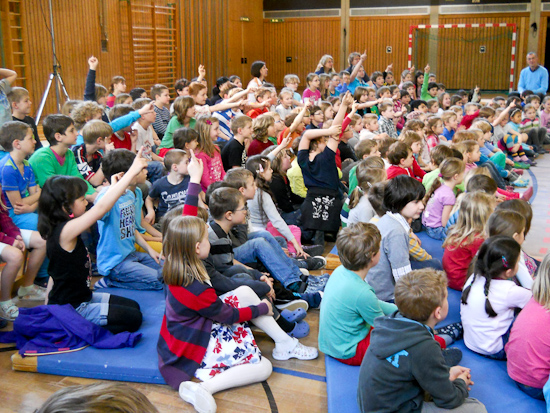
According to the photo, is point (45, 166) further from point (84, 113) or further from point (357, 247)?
point (357, 247)

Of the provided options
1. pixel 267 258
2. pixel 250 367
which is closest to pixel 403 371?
pixel 250 367

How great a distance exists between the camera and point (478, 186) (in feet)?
15.4

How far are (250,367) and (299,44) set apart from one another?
1614 centimetres

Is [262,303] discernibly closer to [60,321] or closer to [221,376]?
[221,376]

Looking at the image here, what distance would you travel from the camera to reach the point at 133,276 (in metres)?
3.94

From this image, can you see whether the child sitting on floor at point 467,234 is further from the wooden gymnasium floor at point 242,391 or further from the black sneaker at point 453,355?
the wooden gymnasium floor at point 242,391

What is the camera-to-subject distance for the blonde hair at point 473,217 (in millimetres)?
3818

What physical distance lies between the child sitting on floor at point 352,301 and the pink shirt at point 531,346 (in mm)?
649

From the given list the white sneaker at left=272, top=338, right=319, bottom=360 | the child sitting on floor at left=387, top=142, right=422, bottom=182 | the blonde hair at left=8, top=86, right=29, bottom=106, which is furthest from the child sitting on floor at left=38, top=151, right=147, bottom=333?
the child sitting on floor at left=387, top=142, right=422, bottom=182

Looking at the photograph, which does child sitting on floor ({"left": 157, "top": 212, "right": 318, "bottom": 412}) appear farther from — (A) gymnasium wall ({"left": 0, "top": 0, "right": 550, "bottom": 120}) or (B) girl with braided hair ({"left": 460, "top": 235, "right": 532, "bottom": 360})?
(A) gymnasium wall ({"left": 0, "top": 0, "right": 550, "bottom": 120})

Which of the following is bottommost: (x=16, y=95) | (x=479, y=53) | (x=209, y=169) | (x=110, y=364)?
(x=110, y=364)

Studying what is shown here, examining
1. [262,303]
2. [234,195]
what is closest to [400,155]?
[234,195]

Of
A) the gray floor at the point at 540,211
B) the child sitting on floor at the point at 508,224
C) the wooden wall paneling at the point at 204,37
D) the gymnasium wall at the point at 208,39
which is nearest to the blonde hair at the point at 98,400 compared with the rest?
the child sitting on floor at the point at 508,224

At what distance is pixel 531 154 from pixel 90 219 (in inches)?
327
